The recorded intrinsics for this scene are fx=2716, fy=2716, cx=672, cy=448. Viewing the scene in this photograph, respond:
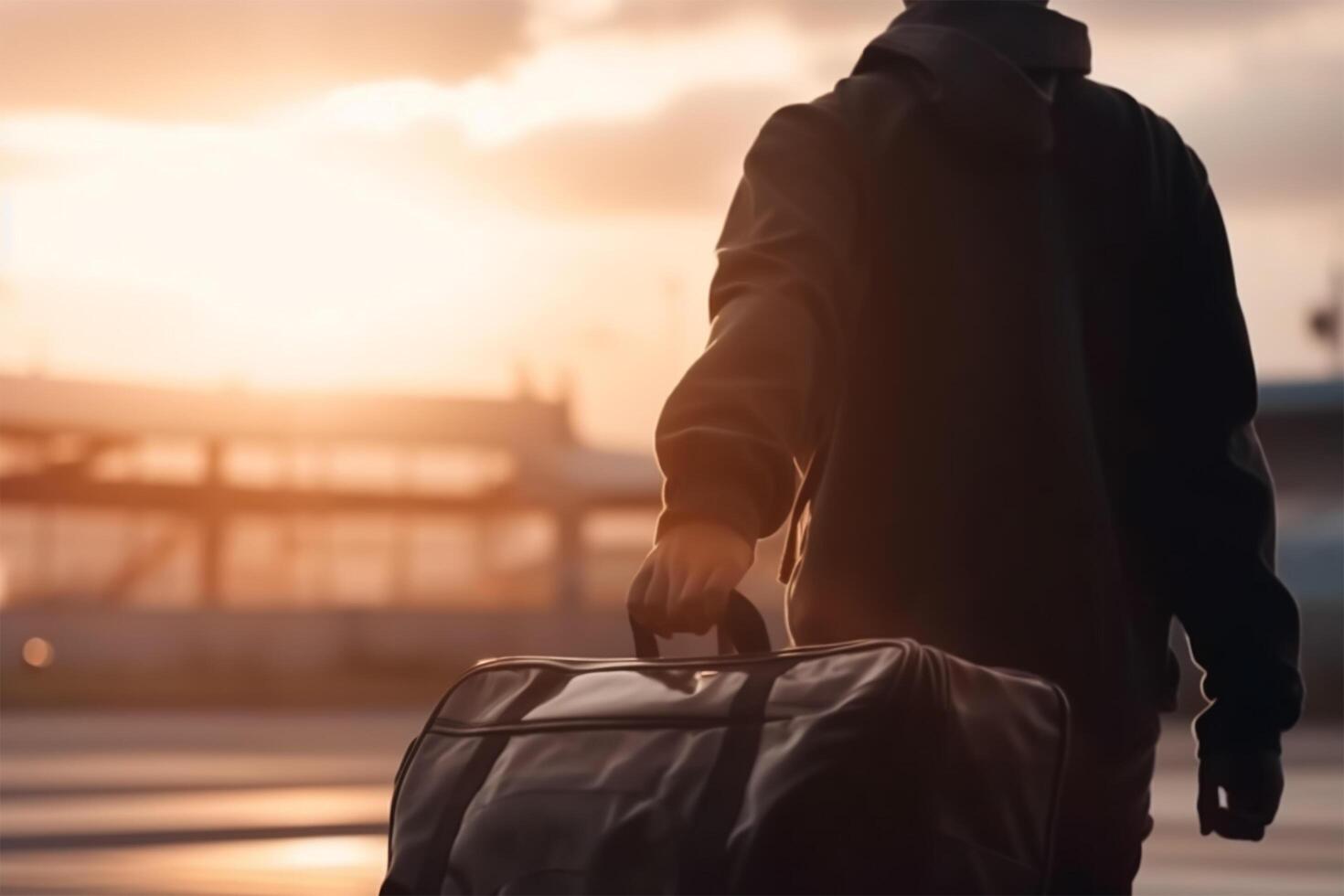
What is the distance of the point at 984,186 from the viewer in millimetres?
3006

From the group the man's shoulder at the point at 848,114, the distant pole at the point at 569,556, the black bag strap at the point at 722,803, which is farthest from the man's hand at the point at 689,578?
the distant pole at the point at 569,556

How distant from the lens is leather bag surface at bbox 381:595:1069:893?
242 centimetres

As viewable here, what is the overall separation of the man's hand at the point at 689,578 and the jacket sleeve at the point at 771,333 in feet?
0.08

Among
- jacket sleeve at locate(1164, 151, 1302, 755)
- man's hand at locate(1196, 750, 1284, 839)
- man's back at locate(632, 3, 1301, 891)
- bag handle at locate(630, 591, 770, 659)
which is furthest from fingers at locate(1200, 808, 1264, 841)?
bag handle at locate(630, 591, 770, 659)

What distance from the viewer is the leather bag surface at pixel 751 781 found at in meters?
→ 2.42

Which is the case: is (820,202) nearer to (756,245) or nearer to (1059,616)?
(756,245)

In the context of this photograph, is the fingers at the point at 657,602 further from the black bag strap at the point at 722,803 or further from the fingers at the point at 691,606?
the black bag strap at the point at 722,803

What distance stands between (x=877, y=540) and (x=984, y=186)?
414 millimetres

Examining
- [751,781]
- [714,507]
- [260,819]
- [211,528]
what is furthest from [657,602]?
[211,528]

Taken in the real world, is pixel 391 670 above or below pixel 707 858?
below

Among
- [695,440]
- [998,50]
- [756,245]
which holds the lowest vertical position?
[695,440]

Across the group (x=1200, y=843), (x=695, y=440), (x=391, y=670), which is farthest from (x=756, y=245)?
(x=391, y=670)

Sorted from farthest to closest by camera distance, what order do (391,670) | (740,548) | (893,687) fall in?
(391,670)
(740,548)
(893,687)

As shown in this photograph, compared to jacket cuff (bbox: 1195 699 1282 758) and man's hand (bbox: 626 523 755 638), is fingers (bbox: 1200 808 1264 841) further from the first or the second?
man's hand (bbox: 626 523 755 638)
